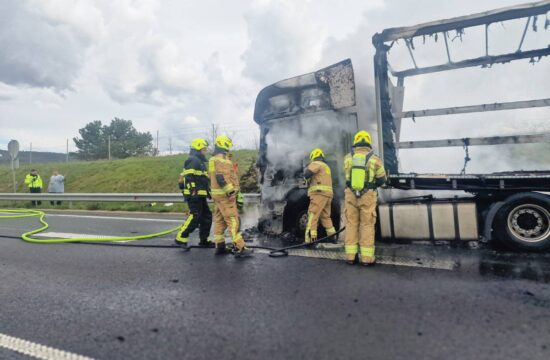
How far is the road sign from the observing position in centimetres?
1491

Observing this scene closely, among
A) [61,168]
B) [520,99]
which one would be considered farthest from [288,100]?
[61,168]

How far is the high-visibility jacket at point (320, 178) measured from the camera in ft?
17.8

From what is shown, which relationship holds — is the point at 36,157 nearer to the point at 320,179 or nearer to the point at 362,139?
the point at 320,179

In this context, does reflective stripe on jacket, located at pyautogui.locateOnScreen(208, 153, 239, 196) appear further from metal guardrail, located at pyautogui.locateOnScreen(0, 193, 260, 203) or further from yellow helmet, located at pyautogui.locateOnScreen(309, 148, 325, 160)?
metal guardrail, located at pyautogui.locateOnScreen(0, 193, 260, 203)

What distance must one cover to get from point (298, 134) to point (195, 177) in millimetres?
1771

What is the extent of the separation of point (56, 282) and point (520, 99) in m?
6.75

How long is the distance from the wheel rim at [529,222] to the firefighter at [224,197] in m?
3.51

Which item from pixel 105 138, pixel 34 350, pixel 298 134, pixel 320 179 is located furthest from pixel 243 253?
pixel 105 138

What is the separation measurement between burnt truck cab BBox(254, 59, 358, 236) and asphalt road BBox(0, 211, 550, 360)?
1.15 metres

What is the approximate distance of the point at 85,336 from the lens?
277 cm

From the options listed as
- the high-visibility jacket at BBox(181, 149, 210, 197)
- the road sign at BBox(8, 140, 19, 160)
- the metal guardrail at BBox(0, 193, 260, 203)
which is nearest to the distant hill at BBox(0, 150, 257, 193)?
the metal guardrail at BBox(0, 193, 260, 203)

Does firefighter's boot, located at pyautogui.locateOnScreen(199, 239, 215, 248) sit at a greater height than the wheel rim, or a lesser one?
lesser

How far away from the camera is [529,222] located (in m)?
4.73

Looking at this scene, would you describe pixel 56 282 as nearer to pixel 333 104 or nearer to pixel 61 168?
pixel 333 104
